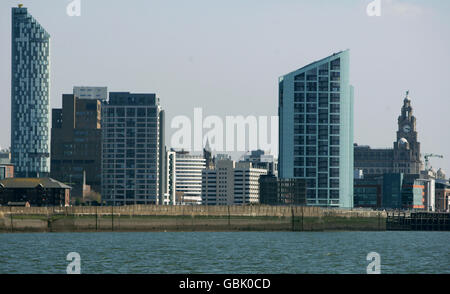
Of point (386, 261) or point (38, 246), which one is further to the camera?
point (38, 246)

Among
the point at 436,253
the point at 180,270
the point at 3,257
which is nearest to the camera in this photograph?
the point at 180,270

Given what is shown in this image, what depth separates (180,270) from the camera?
85.4 meters
